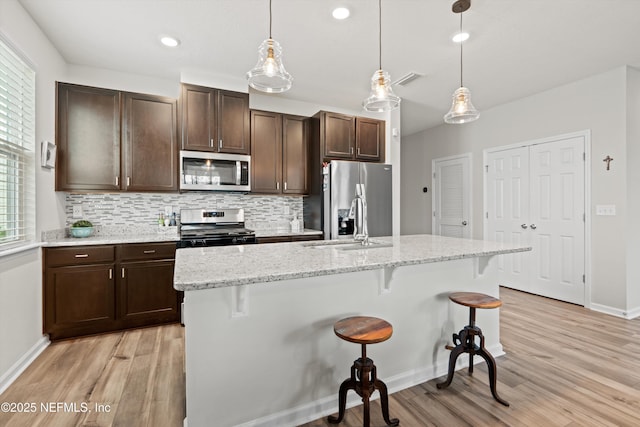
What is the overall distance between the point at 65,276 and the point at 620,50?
18.2ft

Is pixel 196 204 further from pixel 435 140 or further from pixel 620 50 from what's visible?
pixel 620 50

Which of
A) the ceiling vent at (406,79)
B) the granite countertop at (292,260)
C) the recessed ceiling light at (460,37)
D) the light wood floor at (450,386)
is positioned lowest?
the light wood floor at (450,386)

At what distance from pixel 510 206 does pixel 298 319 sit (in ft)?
13.0

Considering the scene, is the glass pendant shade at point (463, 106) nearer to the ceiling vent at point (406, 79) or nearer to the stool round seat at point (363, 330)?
the ceiling vent at point (406, 79)

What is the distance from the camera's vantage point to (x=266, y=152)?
3.88 meters

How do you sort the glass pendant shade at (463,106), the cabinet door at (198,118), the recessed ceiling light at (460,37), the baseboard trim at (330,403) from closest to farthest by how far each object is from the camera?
the baseboard trim at (330,403) < the glass pendant shade at (463,106) < the recessed ceiling light at (460,37) < the cabinet door at (198,118)

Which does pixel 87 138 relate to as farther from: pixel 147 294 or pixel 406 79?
pixel 406 79

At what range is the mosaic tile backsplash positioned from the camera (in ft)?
11.1

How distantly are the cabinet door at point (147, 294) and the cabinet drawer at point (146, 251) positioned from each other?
2.3 inches

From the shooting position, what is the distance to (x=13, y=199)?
2.34 metres

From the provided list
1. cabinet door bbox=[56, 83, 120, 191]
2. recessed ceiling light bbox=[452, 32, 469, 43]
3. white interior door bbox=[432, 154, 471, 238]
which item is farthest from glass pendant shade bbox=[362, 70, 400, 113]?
white interior door bbox=[432, 154, 471, 238]

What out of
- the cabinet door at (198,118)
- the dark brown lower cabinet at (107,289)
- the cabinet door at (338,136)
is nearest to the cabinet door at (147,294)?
the dark brown lower cabinet at (107,289)

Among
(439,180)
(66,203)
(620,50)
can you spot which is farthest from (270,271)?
(439,180)

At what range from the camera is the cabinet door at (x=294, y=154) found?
4004 millimetres
